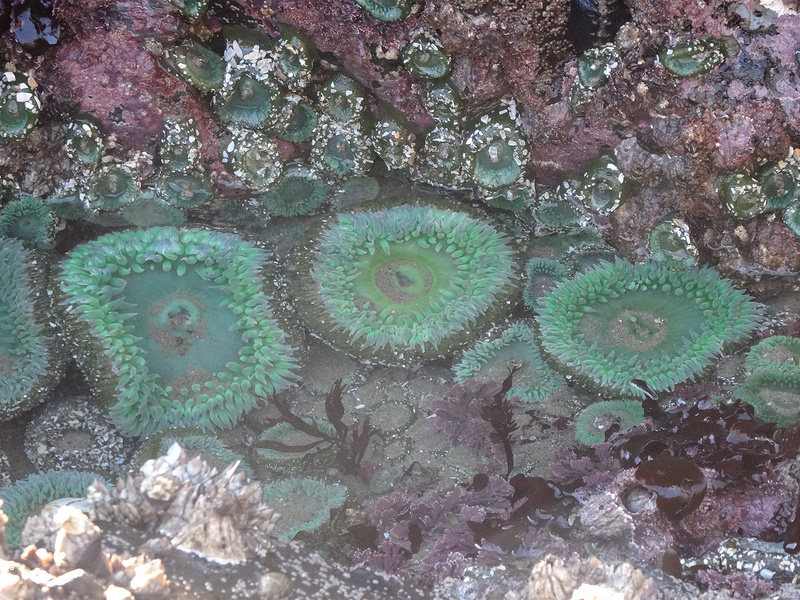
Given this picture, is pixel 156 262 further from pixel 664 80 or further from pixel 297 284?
pixel 664 80

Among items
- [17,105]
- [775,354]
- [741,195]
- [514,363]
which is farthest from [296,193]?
[775,354]

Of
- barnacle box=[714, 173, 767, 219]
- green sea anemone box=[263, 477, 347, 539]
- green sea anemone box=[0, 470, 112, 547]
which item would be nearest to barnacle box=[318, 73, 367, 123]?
barnacle box=[714, 173, 767, 219]

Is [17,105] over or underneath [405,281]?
over

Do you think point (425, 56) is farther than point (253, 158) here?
No

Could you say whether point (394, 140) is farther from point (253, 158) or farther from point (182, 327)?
point (182, 327)

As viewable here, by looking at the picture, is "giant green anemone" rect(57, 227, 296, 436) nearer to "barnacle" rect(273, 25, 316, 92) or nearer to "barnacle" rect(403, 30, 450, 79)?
"barnacle" rect(273, 25, 316, 92)

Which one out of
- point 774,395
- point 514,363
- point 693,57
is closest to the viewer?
point 693,57
